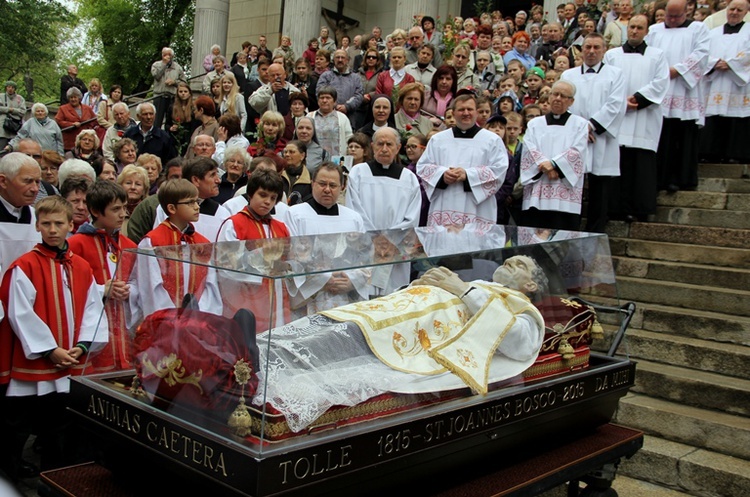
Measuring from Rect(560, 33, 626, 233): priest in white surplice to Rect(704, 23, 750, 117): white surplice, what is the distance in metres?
1.56

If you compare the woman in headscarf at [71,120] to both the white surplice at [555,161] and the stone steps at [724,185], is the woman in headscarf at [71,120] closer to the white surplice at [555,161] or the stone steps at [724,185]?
the white surplice at [555,161]

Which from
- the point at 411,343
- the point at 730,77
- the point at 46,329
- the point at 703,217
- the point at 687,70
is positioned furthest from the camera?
the point at 730,77

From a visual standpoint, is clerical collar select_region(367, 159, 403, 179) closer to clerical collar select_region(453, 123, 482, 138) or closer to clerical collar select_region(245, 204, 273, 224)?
clerical collar select_region(453, 123, 482, 138)

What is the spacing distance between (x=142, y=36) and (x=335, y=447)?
32232 mm

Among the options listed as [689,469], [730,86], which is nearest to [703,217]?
[730,86]

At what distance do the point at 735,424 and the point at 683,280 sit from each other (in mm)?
2247

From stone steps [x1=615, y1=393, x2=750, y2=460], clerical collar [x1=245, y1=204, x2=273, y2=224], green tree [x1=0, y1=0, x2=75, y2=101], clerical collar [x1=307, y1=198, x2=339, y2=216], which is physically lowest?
stone steps [x1=615, y1=393, x2=750, y2=460]

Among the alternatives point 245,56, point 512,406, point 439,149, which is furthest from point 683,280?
point 245,56

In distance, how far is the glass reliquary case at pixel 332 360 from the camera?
279 centimetres

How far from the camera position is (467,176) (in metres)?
7.36

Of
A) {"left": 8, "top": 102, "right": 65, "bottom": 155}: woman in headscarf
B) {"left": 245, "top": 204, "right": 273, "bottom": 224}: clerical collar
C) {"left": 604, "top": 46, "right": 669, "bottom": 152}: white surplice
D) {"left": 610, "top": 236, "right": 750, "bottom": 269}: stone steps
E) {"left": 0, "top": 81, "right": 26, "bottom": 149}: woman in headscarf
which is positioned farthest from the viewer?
{"left": 0, "top": 81, "right": 26, "bottom": 149}: woman in headscarf

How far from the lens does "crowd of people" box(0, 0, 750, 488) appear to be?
4297 mm

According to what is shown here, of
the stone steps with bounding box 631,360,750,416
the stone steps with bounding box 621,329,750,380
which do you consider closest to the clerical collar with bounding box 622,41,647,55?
the stone steps with bounding box 621,329,750,380

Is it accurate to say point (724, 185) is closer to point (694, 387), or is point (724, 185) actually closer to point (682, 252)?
point (682, 252)
